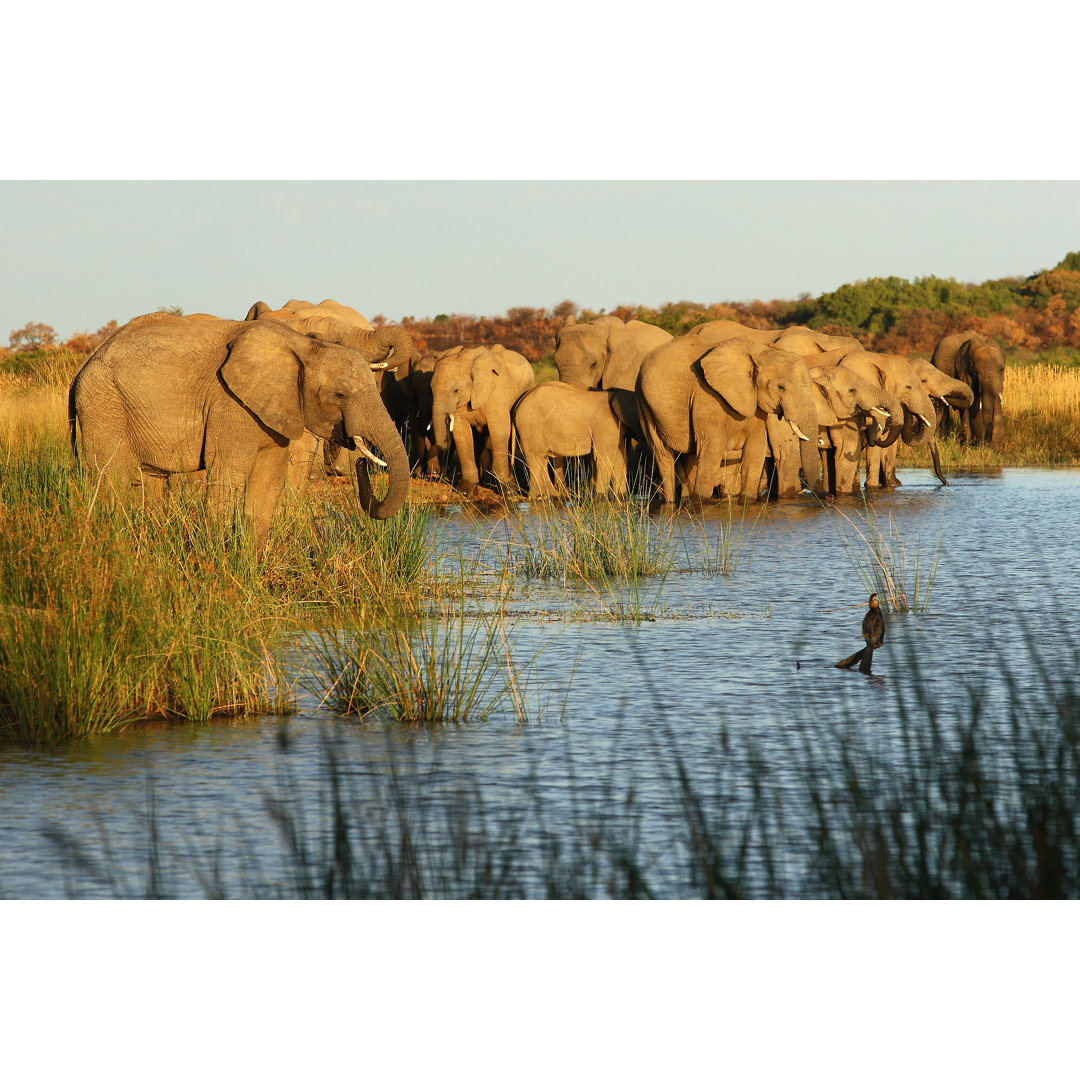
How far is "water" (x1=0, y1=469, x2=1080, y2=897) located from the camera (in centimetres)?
509

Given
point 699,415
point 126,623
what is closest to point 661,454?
point 699,415

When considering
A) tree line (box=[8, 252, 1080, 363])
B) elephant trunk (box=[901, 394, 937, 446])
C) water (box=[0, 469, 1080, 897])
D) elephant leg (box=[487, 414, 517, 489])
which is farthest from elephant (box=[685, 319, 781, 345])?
tree line (box=[8, 252, 1080, 363])

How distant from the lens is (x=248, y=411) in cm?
1032

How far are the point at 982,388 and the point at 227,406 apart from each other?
19.0 metres

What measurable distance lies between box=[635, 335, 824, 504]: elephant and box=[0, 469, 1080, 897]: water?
657 centimetres

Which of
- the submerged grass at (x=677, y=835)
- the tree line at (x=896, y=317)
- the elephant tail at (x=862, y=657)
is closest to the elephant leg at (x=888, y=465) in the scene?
the elephant tail at (x=862, y=657)

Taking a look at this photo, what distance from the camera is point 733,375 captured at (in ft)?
56.5

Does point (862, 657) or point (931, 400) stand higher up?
point (931, 400)

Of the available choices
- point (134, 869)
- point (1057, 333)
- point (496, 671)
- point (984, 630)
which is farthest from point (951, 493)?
point (1057, 333)

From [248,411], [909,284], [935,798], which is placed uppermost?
[909,284]

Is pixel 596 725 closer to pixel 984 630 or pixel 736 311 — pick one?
pixel 984 630

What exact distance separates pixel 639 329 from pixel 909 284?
145 ft

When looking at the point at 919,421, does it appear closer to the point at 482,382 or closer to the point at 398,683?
the point at 482,382

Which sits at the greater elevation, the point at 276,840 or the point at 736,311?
the point at 736,311
